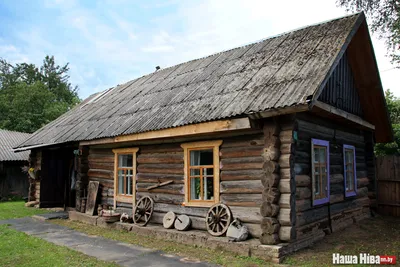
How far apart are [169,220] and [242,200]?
2163 millimetres

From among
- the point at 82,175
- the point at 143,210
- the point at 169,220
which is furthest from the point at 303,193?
the point at 82,175

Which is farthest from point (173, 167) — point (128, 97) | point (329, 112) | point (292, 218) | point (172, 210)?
point (128, 97)

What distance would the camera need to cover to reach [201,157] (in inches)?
330

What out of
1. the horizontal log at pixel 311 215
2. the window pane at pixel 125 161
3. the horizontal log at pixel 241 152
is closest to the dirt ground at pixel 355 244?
the horizontal log at pixel 311 215

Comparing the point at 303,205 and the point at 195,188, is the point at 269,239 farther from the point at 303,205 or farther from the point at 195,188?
the point at 195,188

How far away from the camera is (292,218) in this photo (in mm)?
6617

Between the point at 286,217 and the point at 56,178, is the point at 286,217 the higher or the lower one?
the lower one

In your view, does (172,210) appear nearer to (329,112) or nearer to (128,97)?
(329,112)

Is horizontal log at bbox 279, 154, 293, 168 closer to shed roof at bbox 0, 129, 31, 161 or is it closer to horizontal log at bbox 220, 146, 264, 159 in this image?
horizontal log at bbox 220, 146, 264, 159

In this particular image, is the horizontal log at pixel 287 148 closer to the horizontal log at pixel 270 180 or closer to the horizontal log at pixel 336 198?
the horizontal log at pixel 270 180

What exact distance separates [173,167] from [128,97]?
530cm

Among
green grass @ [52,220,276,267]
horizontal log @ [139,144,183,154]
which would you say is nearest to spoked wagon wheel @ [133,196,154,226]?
green grass @ [52,220,276,267]

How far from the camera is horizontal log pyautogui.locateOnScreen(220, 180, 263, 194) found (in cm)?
712

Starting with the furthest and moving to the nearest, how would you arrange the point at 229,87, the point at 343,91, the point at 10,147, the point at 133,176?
the point at 10,147
the point at 133,176
the point at 343,91
the point at 229,87
